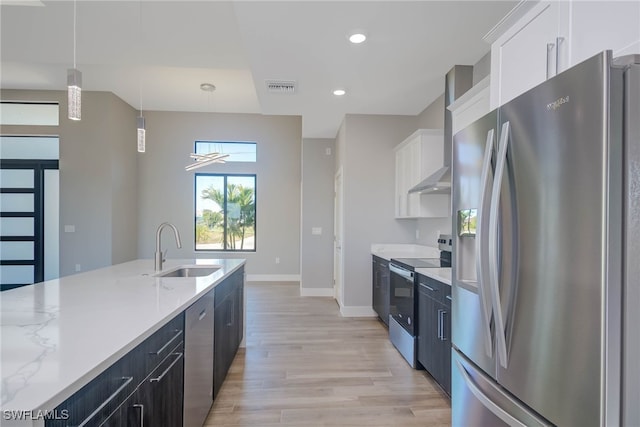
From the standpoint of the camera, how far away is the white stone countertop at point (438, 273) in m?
2.34

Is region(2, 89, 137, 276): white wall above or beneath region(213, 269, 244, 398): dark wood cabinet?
above

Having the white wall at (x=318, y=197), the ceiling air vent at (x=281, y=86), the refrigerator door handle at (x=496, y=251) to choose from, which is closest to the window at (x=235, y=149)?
the white wall at (x=318, y=197)

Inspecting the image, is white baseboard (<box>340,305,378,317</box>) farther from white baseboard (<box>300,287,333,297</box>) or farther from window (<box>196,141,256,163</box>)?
window (<box>196,141,256,163</box>)

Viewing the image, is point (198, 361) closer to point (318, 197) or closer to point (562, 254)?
point (562, 254)

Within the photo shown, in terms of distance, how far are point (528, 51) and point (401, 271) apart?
7.44 ft

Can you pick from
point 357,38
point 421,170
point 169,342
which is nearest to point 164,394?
point 169,342

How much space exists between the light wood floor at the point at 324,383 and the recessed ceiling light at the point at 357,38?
2.78 m

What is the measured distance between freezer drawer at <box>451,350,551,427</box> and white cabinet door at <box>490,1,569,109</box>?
4.02 ft

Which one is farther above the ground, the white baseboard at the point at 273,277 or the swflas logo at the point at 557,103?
the swflas logo at the point at 557,103

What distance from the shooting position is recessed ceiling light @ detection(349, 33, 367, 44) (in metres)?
2.50

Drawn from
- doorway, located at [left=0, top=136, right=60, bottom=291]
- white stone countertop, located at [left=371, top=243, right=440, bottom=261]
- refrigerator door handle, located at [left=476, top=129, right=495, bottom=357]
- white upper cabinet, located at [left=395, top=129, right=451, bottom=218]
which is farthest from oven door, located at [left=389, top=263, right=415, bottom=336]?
doorway, located at [left=0, top=136, right=60, bottom=291]

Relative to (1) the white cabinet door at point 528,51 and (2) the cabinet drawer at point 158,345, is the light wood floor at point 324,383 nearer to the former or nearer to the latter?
(2) the cabinet drawer at point 158,345

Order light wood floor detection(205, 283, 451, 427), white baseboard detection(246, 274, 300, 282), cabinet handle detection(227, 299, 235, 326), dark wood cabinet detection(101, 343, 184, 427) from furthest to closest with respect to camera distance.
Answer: white baseboard detection(246, 274, 300, 282) → cabinet handle detection(227, 299, 235, 326) → light wood floor detection(205, 283, 451, 427) → dark wood cabinet detection(101, 343, 184, 427)

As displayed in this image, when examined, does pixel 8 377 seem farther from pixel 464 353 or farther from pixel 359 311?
pixel 359 311
